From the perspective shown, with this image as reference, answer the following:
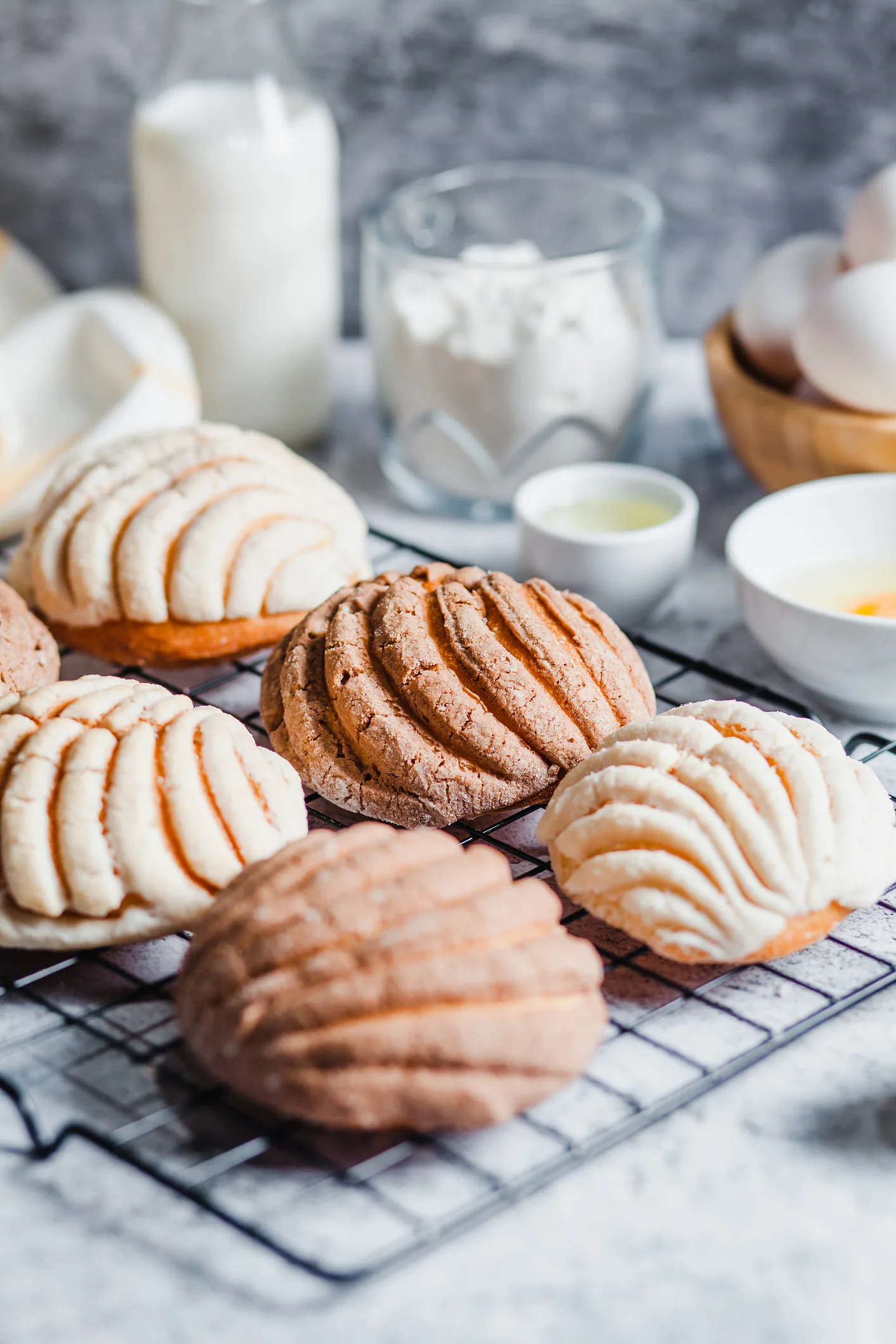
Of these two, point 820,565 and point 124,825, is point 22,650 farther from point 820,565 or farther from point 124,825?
point 820,565

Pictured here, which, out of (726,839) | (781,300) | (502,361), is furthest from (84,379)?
(726,839)

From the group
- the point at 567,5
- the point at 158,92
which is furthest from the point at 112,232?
the point at 567,5

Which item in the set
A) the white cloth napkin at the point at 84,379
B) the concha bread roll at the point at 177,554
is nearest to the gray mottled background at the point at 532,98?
the white cloth napkin at the point at 84,379

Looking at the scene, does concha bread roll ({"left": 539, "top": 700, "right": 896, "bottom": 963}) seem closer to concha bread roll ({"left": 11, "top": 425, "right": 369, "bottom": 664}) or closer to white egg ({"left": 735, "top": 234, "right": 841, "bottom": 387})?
concha bread roll ({"left": 11, "top": 425, "right": 369, "bottom": 664})

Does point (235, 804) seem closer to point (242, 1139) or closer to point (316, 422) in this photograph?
point (242, 1139)

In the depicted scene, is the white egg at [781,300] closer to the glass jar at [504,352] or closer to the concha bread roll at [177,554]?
the glass jar at [504,352]
